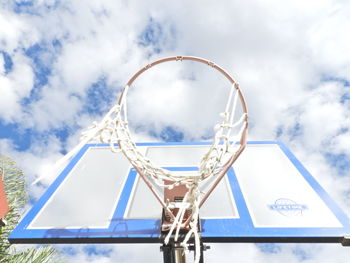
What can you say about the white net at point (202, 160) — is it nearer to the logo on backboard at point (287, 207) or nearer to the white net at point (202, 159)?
the white net at point (202, 159)

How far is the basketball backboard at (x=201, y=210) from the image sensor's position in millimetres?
1637

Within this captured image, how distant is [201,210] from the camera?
181 centimetres

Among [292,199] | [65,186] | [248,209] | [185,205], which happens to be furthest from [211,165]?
[65,186]

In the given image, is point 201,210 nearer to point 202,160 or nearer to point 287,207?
point 202,160

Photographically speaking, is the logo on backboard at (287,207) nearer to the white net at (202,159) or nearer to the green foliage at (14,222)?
the white net at (202,159)

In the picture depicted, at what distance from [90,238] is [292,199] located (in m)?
1.46

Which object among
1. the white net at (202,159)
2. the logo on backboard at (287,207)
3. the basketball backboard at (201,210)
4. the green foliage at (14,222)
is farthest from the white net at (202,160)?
the green foliage at (14,222)

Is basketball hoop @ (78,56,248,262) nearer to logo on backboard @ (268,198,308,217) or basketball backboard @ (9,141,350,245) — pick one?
basketball backboard @ (9,141,350,245)

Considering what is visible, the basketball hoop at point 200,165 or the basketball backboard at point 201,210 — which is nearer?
the basketball hoop at point 200,165

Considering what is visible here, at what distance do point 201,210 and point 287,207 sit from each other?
631 mm

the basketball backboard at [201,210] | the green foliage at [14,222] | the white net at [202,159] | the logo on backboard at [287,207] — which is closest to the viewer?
the white net at [202,159]

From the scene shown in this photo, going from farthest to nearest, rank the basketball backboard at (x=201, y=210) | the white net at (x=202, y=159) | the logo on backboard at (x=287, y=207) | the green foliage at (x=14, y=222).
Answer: the green foliage at (x=14, y=222) → the logo on backboard at (x=287, y=207) → the basketball backboard at (x=201, y=210) → the white net at (x=202, y=159)

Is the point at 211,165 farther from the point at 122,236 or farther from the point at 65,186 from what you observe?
the point at 65,186

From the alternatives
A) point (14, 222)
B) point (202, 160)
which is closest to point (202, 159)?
point (202, 160)
